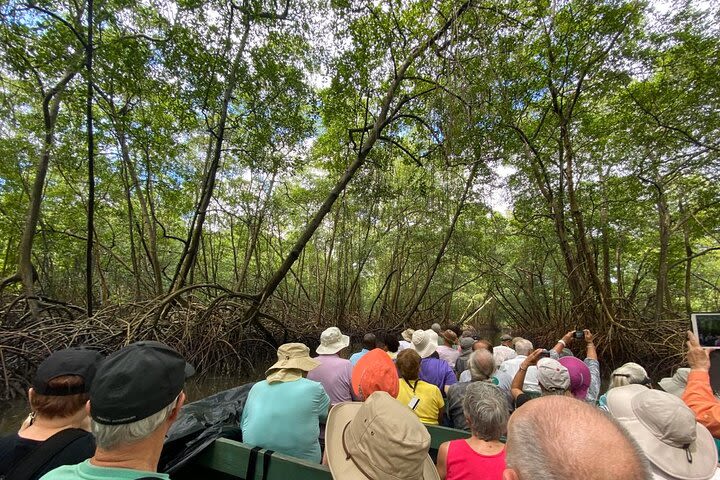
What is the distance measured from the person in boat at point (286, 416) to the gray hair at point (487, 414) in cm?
96

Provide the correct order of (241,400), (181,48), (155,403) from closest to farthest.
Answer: (155,403) < (241,400) < (181,48)

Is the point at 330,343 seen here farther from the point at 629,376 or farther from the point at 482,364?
the point at 629,376

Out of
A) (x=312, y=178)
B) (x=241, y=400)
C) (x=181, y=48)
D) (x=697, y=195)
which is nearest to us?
(x=241, y=400)

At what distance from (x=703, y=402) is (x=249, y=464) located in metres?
2.51

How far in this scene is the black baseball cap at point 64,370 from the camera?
48.4 inches

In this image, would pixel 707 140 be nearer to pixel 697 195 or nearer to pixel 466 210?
pixel 697 195

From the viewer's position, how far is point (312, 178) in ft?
40.4

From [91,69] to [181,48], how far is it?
1.23 metres

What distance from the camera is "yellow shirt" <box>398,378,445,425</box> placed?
236 centimetres

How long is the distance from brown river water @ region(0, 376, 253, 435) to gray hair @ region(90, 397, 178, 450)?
4759 mm

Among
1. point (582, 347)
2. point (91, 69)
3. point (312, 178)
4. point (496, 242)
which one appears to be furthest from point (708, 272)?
point (91, 69)

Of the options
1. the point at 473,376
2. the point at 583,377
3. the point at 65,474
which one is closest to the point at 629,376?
the point at 583,377

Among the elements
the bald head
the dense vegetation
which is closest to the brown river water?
the dense vegetation

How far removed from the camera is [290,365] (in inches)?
84.7
